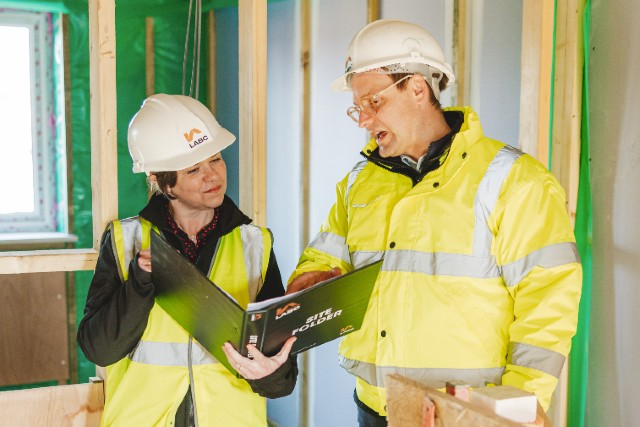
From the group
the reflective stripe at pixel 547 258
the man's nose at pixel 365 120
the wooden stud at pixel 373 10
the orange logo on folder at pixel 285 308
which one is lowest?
the orange logo on folder at pixel 285 308

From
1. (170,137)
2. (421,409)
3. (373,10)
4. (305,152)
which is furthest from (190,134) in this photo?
(305,152)

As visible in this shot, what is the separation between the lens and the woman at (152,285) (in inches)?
65.2


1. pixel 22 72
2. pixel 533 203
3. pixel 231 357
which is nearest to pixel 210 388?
pixel 231 357

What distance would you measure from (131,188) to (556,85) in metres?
2.37

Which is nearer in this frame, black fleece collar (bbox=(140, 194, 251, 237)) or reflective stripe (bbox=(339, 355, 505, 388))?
reflective stripe (bbox=(339, 355, 505, 388))

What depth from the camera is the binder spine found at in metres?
1.37

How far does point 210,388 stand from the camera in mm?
1749

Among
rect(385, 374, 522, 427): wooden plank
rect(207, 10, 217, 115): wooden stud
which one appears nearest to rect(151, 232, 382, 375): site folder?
rect(385, 374, 522, 427): wooden plank

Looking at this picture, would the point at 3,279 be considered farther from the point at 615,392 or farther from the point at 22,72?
the point at 615,392

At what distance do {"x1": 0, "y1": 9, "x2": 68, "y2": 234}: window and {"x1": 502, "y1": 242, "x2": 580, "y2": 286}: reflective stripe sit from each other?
292 centimetres

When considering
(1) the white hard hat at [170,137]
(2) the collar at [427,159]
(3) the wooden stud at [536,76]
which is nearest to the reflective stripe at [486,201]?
(2) the collar at [427,159]

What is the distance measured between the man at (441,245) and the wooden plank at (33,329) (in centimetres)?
238

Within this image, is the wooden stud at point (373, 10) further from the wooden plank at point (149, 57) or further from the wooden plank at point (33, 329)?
the wooden plank at point (33, 329)

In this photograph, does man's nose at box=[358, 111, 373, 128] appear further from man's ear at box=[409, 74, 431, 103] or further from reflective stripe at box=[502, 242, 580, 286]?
reflective stripe at box=[502, 242, 580, 286]
